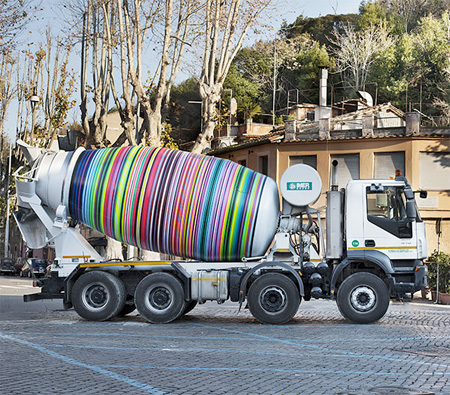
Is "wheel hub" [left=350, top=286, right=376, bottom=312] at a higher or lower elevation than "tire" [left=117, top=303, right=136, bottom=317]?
higher

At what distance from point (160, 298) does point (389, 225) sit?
5.01 m

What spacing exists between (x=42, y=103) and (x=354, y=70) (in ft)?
77.7

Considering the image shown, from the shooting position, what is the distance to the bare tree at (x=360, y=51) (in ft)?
173

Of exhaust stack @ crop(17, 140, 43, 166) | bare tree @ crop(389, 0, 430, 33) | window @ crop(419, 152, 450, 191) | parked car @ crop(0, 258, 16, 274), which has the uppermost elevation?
bare tree @ crop(389, 0, 430, 33)

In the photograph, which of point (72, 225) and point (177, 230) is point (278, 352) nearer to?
point (177, 230)

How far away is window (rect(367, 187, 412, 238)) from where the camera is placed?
15.2 meters

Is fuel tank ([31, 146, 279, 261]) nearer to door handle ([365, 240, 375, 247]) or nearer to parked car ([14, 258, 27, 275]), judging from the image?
door handle ([365, 240, 375, 247])

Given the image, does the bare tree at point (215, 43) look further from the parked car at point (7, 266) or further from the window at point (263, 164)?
the parked car at point (7, 266)

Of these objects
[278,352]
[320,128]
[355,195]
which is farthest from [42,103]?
[278,352]

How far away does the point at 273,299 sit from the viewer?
1504 centimetres

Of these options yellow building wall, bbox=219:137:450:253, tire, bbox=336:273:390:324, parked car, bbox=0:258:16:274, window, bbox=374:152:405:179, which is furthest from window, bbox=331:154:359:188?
parked car, bbox=0:258:16:274

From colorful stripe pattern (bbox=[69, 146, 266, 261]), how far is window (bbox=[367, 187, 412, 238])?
238cm

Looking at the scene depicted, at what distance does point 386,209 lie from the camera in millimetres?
15391

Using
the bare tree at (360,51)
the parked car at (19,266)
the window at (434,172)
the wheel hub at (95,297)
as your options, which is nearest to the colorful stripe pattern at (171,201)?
the wheel hub at (95,297)
